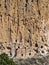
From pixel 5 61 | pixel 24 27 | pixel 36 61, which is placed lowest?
pixel 36 61

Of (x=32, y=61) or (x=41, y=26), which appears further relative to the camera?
(x=41, y=26)

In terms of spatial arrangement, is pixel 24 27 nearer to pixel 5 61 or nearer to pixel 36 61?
pixel 36 61

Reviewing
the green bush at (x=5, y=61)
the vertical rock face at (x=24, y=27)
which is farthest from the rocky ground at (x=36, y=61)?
the green bush at (x=5, y=61)

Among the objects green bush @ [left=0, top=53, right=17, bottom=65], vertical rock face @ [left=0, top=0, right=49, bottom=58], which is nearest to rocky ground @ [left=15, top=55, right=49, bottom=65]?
vertical rock face @ [left=0, top=0, right=49, bottom=58]

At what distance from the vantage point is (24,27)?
33.9 meters

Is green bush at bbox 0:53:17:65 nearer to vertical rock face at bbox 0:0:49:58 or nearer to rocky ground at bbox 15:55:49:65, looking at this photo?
rocky ground at bbox 15:55:49:65

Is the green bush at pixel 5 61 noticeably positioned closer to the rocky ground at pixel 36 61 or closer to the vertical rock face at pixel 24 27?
the rocky ground at pixel 36 61

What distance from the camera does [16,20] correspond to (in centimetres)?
3328

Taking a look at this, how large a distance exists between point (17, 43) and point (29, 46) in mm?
1240

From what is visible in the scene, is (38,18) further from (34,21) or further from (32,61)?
(32,61)

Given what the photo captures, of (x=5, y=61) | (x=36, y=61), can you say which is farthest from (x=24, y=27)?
(x=5, y=61)

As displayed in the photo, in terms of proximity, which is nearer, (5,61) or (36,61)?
(5,61)

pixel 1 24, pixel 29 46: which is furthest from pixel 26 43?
pixel 1 24

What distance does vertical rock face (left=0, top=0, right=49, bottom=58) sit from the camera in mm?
32562
